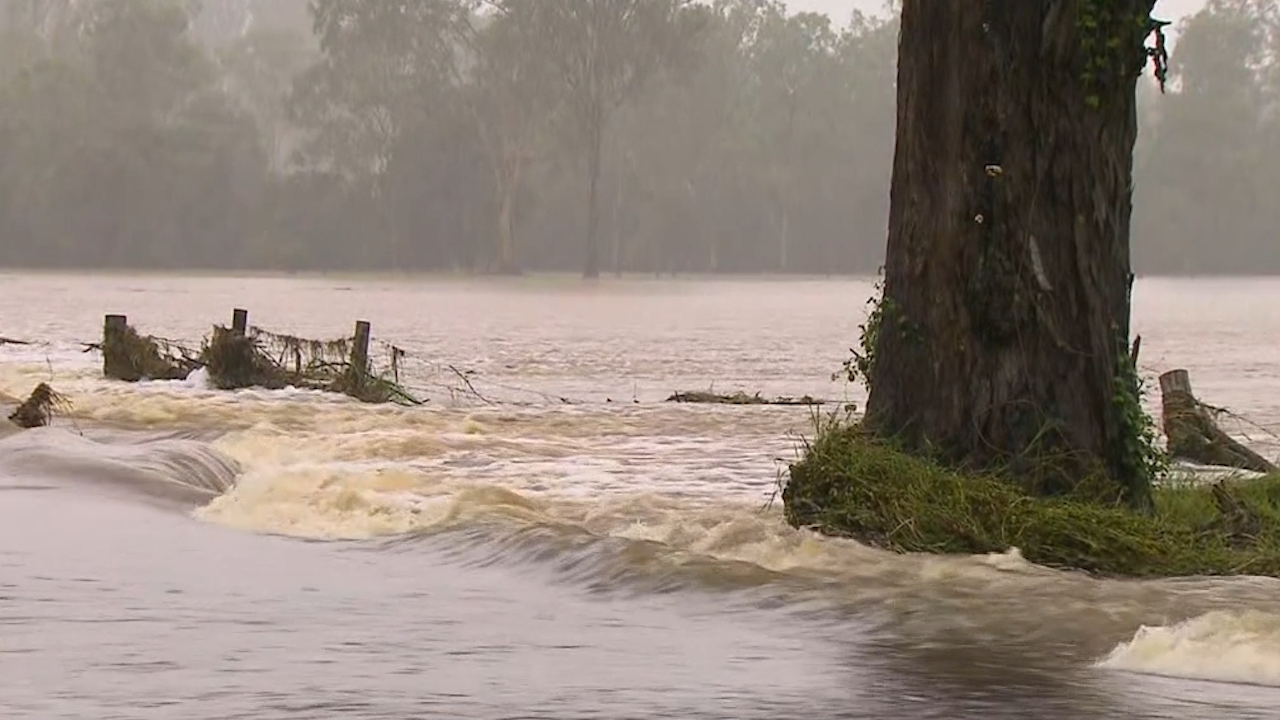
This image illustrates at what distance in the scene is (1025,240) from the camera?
989 cm

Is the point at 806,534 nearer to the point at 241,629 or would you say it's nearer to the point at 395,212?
the point at 241,629

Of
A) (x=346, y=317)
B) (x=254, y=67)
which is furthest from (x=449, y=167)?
(x=346, y=317)

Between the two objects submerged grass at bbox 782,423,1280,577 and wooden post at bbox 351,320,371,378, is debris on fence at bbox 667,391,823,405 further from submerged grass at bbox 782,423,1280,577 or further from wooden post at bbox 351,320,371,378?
submerged grass at bbox 782,423,1280,577

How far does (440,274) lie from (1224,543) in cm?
7841

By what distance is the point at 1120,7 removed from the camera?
9.87m

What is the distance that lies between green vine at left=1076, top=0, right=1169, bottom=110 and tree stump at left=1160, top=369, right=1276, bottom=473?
4.57 m

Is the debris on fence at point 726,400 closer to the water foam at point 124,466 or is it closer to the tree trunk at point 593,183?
the water foam at point 124,466

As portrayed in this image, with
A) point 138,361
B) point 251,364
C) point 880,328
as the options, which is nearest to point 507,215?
point 138,361

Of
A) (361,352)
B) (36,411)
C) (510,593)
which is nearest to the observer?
(510,593)

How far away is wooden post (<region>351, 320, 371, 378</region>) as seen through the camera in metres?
20.1

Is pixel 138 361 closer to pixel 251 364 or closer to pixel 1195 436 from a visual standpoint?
pixel 251 364

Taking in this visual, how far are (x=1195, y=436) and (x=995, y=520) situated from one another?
5.43 metres

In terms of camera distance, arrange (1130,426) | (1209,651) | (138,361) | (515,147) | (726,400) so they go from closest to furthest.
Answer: (1209,651) < (1130,426) < (726,400) < (138,361) < (515,147)

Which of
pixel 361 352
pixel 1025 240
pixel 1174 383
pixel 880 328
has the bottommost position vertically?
pixel 361 352
